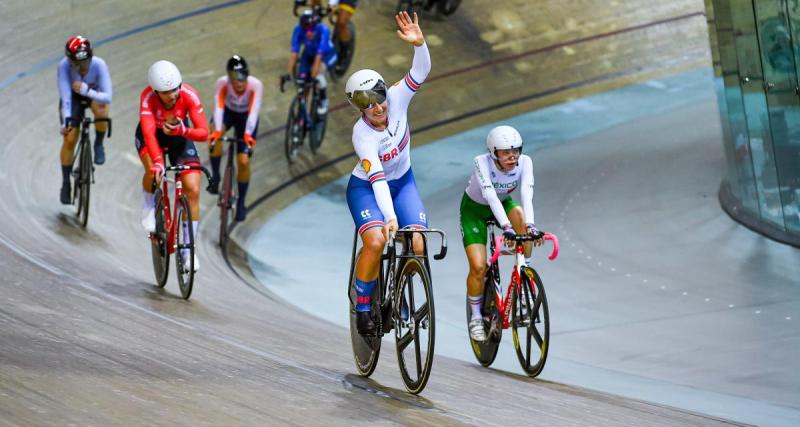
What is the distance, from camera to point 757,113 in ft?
33.1

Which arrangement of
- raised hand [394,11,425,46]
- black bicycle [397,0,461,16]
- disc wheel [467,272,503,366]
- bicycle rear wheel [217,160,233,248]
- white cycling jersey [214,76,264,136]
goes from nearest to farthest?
raised hand [394,11,425,46] < disc wheel [467,272,503,366] < white cycling jersey [214,76,264,136] < bicycle rear wheel [217,160,233,248] < black bicycle [397,0,461,16]

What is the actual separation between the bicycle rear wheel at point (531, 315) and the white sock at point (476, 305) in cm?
21

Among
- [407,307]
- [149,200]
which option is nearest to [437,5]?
[149,200]

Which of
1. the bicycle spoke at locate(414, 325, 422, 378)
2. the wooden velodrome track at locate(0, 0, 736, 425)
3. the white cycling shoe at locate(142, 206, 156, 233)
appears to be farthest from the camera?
A: the white cycling shoe at locate(142, 206, 156, 233)

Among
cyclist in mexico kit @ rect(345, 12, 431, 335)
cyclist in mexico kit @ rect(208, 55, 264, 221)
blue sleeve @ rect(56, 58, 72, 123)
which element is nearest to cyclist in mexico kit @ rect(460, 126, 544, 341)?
cyclist in mexico kit @ rect(345, 12, 431, 335)

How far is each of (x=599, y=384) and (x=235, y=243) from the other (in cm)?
433

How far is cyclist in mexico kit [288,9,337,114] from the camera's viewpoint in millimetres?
11438

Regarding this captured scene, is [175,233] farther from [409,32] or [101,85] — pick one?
[409,32]

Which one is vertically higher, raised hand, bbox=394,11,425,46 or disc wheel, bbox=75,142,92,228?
raised hand, bbox=394,11,425,46

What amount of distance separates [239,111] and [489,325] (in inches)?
155

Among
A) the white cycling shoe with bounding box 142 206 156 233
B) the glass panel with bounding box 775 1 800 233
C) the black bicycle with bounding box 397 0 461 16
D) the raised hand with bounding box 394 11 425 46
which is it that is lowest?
the glass panel with bounding box 775 1 800 233

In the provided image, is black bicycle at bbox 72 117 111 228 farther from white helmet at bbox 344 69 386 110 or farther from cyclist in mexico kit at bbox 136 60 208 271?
white helmet at bbox 344 69 386 110

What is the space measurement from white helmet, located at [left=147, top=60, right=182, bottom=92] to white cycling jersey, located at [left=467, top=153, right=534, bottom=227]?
1927 millimetres

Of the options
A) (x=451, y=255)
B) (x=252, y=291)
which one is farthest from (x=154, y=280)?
(x=451, y=255)
